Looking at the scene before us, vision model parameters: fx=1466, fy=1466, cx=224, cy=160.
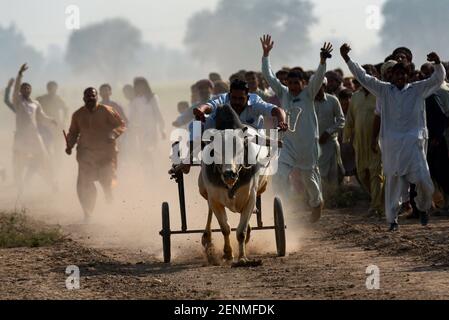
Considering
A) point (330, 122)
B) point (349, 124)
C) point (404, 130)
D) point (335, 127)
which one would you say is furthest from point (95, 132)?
point (404, 130)

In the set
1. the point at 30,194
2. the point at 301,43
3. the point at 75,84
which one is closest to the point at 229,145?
the point at 30,194

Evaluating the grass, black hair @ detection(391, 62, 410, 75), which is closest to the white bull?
black hair @ detection(391, 62, 410, 75)

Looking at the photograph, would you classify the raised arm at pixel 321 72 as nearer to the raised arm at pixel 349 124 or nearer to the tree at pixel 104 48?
the raised arm at pixel 349 124

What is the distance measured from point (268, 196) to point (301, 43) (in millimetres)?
127177

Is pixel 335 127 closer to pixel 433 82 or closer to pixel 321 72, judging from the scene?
pixel 321 72

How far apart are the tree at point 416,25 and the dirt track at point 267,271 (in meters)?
82.6

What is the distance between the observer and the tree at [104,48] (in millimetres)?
142000

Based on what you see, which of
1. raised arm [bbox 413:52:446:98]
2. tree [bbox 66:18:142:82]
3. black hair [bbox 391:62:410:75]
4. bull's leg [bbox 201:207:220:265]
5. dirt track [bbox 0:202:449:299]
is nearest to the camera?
dirt track [bbox 0:202:449:299]

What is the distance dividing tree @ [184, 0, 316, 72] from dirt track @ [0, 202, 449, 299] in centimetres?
12099

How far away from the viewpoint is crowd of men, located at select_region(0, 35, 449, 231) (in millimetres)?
17156

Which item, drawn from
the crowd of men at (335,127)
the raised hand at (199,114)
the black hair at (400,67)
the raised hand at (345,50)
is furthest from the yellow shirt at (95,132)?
the raised hand at (199,114)

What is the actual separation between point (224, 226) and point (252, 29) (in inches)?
5032

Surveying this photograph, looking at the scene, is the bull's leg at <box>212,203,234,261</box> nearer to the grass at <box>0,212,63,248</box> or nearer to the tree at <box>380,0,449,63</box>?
the grass at <box>0,212,63,248</box>

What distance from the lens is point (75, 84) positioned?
5344 inches
